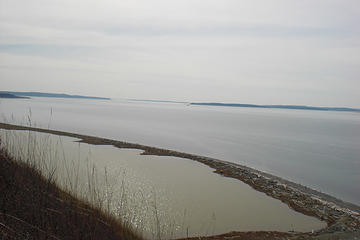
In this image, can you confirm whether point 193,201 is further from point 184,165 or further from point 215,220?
point 184,165

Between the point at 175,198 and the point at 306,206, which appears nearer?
the point at 175,198

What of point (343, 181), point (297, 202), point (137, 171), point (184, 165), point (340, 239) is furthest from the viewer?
point (184, 165)

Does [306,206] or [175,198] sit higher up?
[175,198]

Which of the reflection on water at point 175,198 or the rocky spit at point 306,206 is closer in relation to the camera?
the reflection on water at point 175,198

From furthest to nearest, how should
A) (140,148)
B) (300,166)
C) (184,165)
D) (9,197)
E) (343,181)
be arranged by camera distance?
1. (140,148)
2. (300,166)
3. (184,165)
4. (343,181)
5. (9,197)

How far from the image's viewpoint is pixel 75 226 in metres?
3.66

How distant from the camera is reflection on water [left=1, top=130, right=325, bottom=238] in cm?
829

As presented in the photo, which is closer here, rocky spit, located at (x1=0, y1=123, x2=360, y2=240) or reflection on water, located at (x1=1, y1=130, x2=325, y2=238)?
reflection on water, located at (x1=1, y1=130, x2=325, y2=238)

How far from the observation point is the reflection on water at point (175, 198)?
27.2 ft

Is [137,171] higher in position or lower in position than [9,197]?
lower

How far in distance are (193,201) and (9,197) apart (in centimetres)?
876

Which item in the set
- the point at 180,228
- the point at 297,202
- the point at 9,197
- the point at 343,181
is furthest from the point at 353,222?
the point at 9,197

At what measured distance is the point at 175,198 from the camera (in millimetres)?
11258

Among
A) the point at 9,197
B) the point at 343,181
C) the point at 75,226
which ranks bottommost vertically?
the point at 343,181
